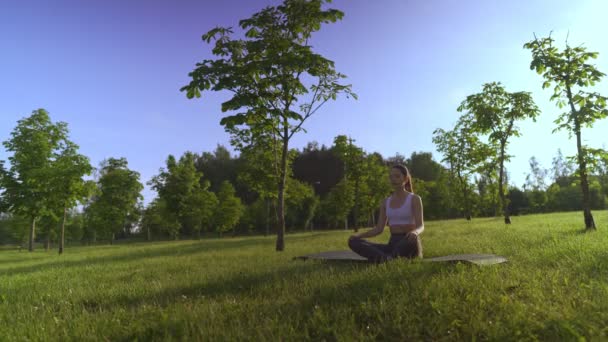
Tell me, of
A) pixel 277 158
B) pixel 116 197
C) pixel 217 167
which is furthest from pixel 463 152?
pixel 217 167

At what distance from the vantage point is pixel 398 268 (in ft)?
17.0

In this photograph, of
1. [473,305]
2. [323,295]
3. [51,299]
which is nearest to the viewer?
[473,305]

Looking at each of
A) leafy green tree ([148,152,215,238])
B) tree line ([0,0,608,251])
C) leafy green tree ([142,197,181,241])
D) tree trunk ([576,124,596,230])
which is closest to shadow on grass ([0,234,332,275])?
tree line ([0,0,608,251])

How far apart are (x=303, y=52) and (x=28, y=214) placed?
28.4 m

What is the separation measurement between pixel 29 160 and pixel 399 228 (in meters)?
33.1

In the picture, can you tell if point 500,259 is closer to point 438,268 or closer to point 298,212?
point 438,268

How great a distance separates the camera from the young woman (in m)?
6.21

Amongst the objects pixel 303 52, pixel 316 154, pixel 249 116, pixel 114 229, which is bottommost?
pixel 114 229

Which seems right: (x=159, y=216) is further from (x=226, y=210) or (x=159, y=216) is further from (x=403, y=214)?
(x=403, y=214)

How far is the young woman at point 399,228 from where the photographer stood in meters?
6.21

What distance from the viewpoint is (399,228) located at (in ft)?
21.3

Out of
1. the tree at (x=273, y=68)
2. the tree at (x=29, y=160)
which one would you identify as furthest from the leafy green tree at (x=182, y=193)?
the tree at (x=273, y=68)

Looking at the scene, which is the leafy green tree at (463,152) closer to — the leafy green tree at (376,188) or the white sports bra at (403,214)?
the leafy green tree at (376,188)

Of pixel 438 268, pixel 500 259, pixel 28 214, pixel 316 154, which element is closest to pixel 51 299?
pixel 438 268
